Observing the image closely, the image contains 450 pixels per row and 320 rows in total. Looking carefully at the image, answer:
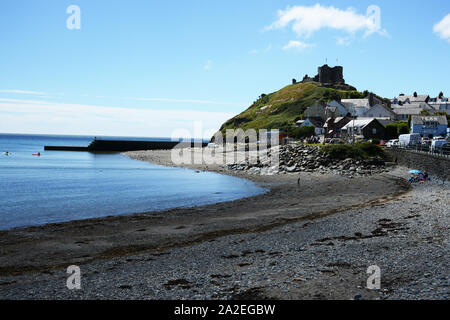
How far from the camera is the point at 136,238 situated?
22328 mm

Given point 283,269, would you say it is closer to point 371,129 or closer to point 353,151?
point 353,151

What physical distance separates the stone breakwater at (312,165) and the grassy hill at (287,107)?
249 ft

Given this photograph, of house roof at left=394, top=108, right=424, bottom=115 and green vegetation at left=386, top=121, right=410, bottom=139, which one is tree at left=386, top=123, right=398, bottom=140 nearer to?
green vegetation at left=386, top=121, right=410, bottom=139

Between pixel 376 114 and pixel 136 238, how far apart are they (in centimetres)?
10994

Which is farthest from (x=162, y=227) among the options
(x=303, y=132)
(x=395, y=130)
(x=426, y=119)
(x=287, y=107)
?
(x=287, y=107)

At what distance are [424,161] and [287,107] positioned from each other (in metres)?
127

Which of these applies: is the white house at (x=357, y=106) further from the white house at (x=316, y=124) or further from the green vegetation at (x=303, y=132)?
the green vegetation at (x=303, y=132)

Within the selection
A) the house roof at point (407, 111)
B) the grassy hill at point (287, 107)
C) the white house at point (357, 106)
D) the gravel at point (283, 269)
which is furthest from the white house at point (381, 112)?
the gravel at point (283, 269)

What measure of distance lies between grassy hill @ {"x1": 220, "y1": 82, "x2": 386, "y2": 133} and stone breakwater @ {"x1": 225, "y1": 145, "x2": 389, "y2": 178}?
75.9 meters

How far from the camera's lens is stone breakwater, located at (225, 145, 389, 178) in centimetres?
5569

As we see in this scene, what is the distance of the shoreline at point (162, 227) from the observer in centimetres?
1911

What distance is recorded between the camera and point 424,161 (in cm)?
4662
